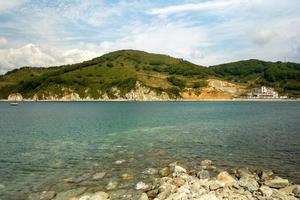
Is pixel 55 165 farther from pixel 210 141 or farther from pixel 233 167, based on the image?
pixel 210 141

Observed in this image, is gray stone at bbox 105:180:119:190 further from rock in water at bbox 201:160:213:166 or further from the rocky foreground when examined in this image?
rock in water at bbox 201:160:213:166

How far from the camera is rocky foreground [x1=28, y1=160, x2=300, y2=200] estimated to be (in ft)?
72.9

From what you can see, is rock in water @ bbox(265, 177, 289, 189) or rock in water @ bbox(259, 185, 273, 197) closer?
rock in water @ bbox(259, 185, 273, 197)

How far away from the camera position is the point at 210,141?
2058 inches

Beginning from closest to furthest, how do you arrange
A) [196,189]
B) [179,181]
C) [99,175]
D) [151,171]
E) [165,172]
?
[196,189] < [179,181] < [99,175] < [165,172] < [151,171]

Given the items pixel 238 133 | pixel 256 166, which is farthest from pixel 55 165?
pixel 238 133

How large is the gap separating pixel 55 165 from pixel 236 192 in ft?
68.7

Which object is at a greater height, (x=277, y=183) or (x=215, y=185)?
(x=215, y=185)

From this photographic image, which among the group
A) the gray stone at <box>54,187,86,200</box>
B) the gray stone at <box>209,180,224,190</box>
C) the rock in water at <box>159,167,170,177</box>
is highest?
the gray stone at <box>209,180,224,190</box>

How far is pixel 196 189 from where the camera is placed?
77.6 ft

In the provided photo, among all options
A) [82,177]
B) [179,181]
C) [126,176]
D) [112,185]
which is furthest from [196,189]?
[82,177]

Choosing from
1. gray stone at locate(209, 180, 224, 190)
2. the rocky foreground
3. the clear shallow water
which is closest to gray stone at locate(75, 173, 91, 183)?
the rocky foreground

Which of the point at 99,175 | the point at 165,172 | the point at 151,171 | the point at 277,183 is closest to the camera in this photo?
the point at 277,183

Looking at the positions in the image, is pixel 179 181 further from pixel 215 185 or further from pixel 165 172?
pixel 165 172
